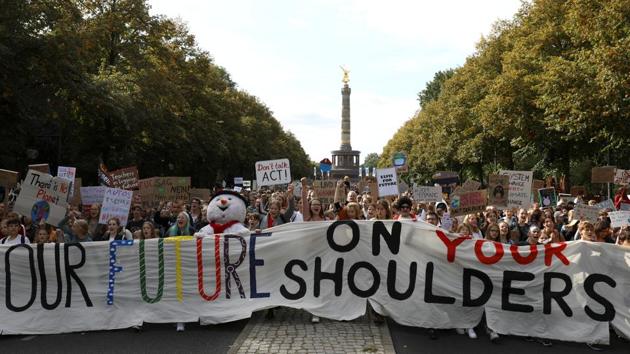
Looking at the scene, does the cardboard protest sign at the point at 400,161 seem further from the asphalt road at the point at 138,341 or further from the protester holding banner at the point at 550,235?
the asphalt road at the point at 138,341

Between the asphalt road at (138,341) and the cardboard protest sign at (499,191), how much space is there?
8609 millimetres

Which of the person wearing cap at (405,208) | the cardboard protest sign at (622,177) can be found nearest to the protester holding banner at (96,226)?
the person wearing cap at (405,208)

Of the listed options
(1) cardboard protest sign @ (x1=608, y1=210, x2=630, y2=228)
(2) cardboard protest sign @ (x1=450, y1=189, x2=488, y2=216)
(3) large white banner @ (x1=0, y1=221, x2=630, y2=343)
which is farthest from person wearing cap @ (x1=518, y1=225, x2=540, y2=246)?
Result: (2) cardboard protest sign @ (x1=450, y1=189, x2=488, y2=216)

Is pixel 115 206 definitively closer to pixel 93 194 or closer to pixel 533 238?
pixel 93 194

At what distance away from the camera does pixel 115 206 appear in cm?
1095

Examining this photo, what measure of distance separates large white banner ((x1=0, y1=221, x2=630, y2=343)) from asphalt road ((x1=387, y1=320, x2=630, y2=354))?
0.18m

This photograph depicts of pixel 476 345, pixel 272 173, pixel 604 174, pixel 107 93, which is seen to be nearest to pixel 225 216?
pixel 476 345

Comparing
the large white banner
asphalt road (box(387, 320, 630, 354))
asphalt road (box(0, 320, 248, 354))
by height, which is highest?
the large white banner

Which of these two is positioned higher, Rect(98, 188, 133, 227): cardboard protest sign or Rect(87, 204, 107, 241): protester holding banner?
Rect(98, 188, 133, 227): cardboard protest sign

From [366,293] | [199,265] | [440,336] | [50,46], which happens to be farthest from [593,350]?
[50,46]

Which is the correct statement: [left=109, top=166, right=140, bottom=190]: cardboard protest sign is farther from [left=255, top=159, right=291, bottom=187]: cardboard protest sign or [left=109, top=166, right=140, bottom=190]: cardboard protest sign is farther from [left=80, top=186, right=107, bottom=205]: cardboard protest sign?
[left=255, top=159, right=291, bottom=187]: cardboard protest sign

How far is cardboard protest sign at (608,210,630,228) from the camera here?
426 inches

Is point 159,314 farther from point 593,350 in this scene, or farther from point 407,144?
point 407,144

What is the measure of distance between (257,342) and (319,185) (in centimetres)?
1156
